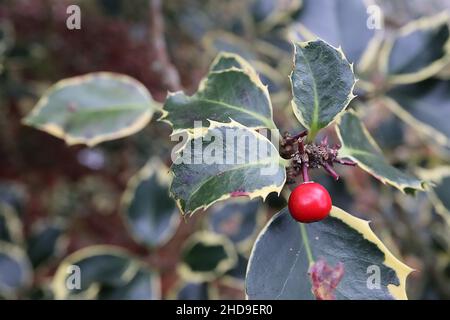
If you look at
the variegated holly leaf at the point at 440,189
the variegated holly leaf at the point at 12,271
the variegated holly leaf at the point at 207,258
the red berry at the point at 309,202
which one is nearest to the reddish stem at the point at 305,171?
the red berry at the point at 309,202

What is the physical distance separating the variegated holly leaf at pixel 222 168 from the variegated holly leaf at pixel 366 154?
145 mm

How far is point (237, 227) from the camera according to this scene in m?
1.20

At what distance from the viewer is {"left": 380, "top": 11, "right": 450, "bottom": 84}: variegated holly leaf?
37.4 inches

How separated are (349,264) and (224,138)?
0.80ft

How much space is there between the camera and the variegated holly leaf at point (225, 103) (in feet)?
2.12

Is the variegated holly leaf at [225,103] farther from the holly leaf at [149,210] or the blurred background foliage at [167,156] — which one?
the holly leaf at [149,210]

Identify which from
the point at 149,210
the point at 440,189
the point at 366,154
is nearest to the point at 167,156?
the point at 149,210

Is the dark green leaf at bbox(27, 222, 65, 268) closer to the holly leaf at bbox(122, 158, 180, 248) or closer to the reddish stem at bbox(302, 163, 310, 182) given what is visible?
the holly leaf at bbox(122, 158, 180, 248)

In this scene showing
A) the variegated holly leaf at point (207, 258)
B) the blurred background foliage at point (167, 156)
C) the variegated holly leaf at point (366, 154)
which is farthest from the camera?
the variegated holly leaf at point (207, 258)

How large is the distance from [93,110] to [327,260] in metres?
0.56

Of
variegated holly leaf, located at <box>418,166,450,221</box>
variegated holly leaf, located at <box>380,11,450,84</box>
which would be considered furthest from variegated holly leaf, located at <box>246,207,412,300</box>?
variegated holly leaf, located at <box>380,11,450,84</box>

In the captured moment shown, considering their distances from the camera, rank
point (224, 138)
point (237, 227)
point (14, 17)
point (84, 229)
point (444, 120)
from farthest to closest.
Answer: point (84, 229) < point (14, 17) < point (237, 227) < point (444, 120) < point (224, 138)

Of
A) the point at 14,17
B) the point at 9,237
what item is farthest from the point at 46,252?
the point at 14,17
